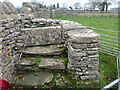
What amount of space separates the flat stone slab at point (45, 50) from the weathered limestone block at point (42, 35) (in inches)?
8.7

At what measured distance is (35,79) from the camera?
A: 300cm

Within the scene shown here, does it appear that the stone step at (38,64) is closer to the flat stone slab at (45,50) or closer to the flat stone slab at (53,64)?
the flat stone slab at (53,64)

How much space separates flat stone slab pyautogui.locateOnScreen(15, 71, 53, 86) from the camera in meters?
2.89

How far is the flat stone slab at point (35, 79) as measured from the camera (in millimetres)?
2888

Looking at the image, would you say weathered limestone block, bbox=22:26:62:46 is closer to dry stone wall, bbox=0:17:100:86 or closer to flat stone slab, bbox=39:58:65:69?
dry stone wall, bbox=0:17:100:86

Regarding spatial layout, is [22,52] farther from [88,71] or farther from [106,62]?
[106,62]

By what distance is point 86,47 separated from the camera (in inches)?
104

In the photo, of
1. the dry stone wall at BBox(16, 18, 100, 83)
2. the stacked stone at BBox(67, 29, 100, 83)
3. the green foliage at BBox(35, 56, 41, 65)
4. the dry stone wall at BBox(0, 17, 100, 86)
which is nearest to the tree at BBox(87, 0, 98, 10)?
the dry stone wall at BBox(16, 18, 100, 83)

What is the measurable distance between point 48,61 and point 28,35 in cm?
139

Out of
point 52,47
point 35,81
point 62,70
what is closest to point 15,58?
point 35,81

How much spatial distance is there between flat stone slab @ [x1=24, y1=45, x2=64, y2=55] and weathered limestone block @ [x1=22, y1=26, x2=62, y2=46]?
8.7 inches

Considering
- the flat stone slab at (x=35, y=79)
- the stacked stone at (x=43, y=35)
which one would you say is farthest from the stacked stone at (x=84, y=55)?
the stacked stone at (x=43, y=35)

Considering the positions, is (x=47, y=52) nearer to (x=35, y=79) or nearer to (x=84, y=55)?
(x=35, y=79)

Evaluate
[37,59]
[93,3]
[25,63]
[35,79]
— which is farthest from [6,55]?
[93,3]
